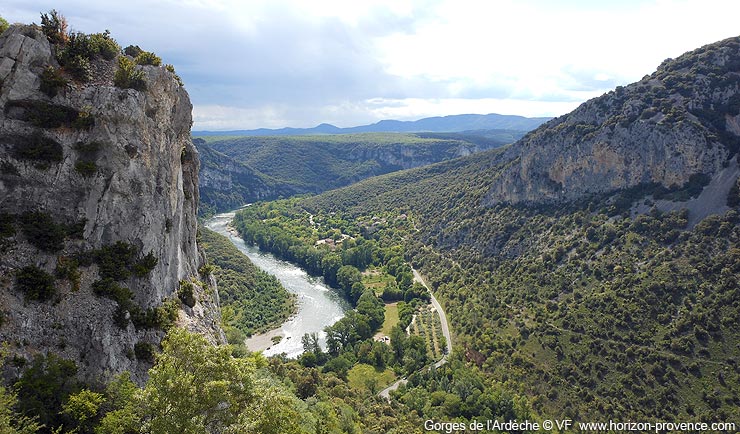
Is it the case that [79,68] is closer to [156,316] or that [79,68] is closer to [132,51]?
[132,51]

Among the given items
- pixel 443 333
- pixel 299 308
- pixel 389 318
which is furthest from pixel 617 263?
pixel 299 308

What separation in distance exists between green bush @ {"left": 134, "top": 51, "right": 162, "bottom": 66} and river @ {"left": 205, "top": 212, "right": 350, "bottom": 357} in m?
58.1

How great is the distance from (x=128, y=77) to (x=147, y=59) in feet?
14.1

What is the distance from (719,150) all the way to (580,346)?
148 feet

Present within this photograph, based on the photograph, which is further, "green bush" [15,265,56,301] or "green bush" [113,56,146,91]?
"green bush" [113,56,146,91]

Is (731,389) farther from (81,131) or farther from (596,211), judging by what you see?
(81,131)

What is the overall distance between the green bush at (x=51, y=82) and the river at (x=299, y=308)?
60.3 m

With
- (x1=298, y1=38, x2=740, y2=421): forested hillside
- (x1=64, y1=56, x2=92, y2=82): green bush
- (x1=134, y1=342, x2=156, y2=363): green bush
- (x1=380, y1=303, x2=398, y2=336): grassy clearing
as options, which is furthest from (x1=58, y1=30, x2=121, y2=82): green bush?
(x1=380, y1=303, x2=398, y2=336): grassy clearing

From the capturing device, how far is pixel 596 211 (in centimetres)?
8631

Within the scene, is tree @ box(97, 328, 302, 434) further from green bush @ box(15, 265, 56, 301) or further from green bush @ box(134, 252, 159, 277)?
green bush @ box(134, 252, 159, 277)

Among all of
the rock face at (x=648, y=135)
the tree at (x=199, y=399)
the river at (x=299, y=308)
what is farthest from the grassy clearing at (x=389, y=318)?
the tree at (x=199, y=399)

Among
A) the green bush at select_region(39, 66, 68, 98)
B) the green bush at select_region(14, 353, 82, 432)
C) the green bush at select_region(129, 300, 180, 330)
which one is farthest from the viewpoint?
the green bush at select_region(39, 66, 68, 98)

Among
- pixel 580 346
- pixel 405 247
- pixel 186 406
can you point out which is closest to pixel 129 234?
pixel 186 406

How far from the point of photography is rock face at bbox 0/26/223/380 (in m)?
23.4
